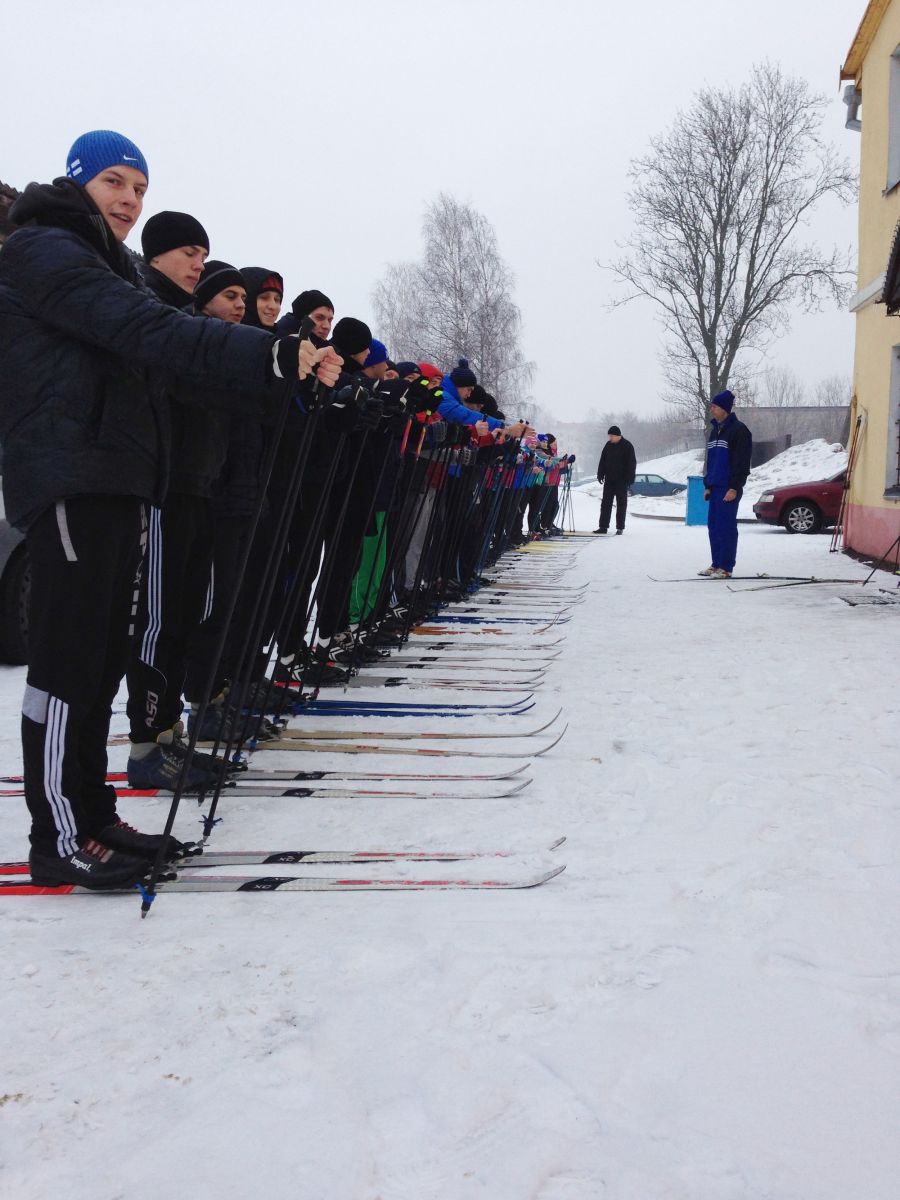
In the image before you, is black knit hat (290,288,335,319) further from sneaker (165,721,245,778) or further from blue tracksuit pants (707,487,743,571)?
blue tracksuit pants (707,487,743,571)

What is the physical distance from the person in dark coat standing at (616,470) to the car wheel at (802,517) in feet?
9.75

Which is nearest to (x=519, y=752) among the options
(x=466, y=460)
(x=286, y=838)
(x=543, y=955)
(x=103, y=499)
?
(x=286, y=838)

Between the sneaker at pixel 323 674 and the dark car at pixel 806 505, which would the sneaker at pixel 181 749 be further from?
the dark car at pixel 806 505

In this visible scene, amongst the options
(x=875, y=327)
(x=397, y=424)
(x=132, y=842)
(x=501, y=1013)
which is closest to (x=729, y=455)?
(x=875, y=327)

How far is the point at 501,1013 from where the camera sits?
1955mm

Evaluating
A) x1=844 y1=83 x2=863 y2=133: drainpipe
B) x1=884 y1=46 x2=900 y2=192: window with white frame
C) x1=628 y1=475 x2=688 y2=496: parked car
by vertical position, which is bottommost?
x1=628 y1=475 x2=688 y2=496: parked car

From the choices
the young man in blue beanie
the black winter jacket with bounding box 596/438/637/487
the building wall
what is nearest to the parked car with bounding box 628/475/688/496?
the black winter jacket with bounding box 596/438/637/487

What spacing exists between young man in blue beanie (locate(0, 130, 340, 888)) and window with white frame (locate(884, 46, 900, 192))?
427 inches

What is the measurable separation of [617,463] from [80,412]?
49.9 ft

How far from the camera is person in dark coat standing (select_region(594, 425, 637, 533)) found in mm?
16812

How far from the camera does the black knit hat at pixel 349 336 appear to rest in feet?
17.5

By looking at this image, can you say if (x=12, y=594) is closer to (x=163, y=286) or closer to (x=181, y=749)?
(x=181, y=749)

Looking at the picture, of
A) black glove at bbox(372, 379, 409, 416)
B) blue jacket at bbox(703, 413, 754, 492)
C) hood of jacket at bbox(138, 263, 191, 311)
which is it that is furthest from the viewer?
blue jacket at bbox(703, 413, 754, 492)

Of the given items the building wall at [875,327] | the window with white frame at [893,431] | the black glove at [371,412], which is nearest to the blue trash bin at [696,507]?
the building wall at [875,327]
